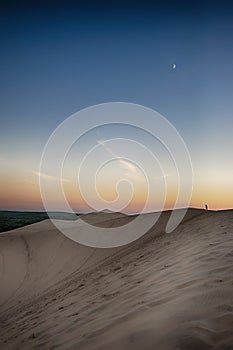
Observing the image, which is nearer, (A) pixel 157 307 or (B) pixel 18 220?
(A) pixel 157 307

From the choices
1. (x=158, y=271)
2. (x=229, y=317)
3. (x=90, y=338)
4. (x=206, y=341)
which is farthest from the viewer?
(x=158, y=271)

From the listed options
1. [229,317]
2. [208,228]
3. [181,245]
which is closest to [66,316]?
[229,317]

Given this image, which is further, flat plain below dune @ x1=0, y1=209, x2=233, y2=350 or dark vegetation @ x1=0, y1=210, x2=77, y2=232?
dark vegetation @ x1=0, y1=210, x2=77, y2=232

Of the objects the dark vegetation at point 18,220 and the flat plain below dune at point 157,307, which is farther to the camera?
the dark vegetation at point 18,220

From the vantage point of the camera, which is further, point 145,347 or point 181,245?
point 181,245

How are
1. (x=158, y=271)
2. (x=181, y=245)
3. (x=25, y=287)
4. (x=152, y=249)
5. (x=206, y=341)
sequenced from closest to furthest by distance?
(x=206, y=341)
(x=158, y=271)
(x=181, y=245)
(x=152, y=249)
(x=25, y=287)

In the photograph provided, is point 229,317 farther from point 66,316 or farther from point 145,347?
point 66,316

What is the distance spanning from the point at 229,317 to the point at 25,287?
9.29 meters

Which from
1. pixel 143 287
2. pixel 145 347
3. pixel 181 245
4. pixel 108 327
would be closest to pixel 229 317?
pixel 145 347

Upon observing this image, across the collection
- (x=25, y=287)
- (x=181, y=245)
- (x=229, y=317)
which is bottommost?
(x=25, y=287)

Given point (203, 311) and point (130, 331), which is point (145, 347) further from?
point (203, 311)

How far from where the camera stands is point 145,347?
103 inches

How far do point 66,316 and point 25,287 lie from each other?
695 centimetres

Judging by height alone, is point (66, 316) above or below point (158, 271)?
below
